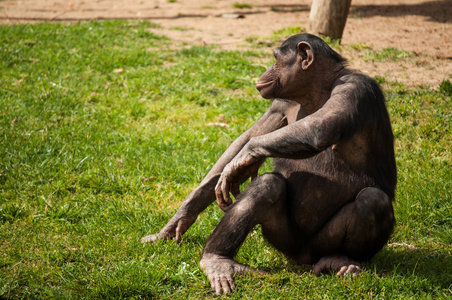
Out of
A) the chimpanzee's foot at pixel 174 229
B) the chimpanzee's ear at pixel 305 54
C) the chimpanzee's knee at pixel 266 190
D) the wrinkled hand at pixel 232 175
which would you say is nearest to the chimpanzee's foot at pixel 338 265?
the chimpanzee's knee at pixel 266 190

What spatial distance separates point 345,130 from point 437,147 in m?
2.56

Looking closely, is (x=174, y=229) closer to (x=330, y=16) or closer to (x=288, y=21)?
(x=330, y=16)

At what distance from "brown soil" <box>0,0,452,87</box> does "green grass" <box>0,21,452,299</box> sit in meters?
0.77

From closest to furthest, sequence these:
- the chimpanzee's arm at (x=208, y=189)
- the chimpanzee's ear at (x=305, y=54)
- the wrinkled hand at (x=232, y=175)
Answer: the wrinkled hand at (x=232, y=175) → the chimpanzee's ear at (x=305, y=54) → the chimpanzee's arm at (x=208, y=189)

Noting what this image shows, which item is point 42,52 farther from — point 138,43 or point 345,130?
point 345,130

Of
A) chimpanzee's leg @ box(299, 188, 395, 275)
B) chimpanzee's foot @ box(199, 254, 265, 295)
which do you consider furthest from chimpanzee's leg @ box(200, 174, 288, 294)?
chimpanzee's leg @ box(299, 188, 395, 275)

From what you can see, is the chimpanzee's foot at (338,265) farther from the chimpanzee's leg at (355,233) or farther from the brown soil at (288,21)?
Answer: the brown soil at (288,21)

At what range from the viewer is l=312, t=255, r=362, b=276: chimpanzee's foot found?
11.3ft

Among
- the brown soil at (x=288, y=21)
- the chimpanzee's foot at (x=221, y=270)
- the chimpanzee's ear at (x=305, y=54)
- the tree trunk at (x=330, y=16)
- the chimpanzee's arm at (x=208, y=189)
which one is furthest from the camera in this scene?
the tree trunk at (x=330, y=16)

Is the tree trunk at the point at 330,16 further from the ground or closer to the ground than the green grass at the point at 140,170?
further from the ground

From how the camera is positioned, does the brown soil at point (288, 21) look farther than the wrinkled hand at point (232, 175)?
Yes

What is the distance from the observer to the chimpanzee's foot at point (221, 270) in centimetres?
342

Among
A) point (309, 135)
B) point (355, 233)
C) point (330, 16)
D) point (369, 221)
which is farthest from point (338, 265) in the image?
point (330, 16)

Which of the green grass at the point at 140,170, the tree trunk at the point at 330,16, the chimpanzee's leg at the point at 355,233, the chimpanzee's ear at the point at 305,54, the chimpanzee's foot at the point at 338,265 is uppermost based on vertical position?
the chimpanzee's ear at the point at 305,54
